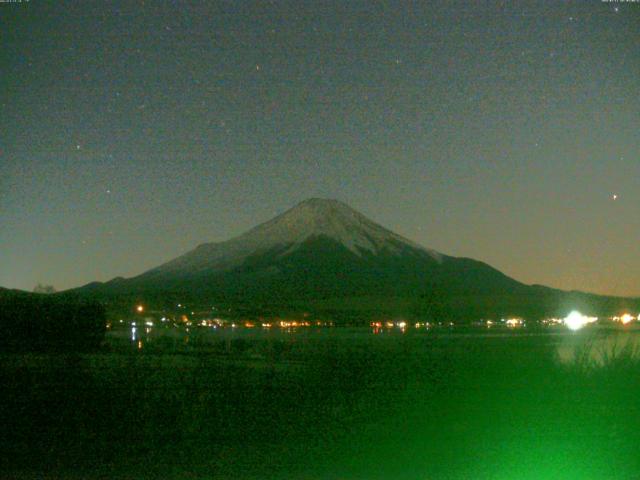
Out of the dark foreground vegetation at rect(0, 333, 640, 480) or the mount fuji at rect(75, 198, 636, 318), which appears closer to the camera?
the dark foreground vegetation at rect(0, 333, 640, 480)

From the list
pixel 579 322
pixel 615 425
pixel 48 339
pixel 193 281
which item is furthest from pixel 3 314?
pixel 193 281

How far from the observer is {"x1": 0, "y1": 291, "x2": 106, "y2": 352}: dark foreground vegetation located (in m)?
29.9

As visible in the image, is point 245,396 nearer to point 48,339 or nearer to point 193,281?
point 48,339

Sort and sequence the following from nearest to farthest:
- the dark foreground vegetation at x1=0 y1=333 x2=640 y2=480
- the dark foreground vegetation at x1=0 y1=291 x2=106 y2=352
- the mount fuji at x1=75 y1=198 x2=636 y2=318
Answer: the dark foreground vegetation at x1=0 y1=333 x2=640 y2=480
the dark foreground vegetation at x1=0 y1=291 x2=106 y2=352
the mount fuji at x1=75 y1=198 x2=636 y2=318

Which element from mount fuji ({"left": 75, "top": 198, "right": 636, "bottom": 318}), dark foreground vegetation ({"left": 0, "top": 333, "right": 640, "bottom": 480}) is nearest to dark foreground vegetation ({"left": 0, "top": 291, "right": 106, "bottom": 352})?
dark foreground vegetation ({"left": 0, "top": 333, "right": 640, "bottom": 480})

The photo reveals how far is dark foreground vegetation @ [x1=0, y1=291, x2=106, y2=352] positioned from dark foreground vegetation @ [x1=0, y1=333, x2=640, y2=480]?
32.5 ft

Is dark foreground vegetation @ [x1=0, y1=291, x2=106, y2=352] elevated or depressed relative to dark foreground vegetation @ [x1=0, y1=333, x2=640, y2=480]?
elevated

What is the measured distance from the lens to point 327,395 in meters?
15.5

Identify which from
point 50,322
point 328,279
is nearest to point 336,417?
point 50,322

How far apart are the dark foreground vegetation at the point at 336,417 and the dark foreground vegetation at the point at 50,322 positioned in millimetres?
9893

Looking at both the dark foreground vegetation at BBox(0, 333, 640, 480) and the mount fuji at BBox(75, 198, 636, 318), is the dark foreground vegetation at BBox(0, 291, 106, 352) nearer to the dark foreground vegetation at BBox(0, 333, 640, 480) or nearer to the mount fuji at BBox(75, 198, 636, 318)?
the dark foreground vegetation at BBox(0, 333, 640, 480)

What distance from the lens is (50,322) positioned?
3047cm

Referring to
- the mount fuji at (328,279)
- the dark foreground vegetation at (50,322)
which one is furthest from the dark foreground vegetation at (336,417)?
the mount fuji at (328,279)

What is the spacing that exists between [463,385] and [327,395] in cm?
259
